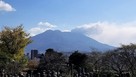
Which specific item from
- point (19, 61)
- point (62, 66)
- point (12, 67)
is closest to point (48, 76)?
point (12, 67)

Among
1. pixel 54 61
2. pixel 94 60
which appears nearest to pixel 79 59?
pixel 94 60

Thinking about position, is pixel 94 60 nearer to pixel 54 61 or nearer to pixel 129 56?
pixel 54 61

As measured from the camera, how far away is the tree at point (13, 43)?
117 ft

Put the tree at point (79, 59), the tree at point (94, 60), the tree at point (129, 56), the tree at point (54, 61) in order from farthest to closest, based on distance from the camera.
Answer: the tree at point (54, 61)
the tree at point (79, 59)
the tree at point (94, 60)
the tree at point (129, 56)

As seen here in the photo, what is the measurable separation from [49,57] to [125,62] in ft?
54.6

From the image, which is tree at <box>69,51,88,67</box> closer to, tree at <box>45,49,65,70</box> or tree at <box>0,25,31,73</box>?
tree at <box>45,49,65,70</box>

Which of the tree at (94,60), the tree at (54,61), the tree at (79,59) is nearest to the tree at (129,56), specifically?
the tree at (94,60)

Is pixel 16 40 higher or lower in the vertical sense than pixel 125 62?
higher

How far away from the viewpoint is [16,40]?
1432 inches

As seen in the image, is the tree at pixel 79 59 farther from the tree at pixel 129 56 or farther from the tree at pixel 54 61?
the tree at pixel 129 56

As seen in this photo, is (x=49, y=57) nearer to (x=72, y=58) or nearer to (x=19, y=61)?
(x=72, y=58)

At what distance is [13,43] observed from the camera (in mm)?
36188

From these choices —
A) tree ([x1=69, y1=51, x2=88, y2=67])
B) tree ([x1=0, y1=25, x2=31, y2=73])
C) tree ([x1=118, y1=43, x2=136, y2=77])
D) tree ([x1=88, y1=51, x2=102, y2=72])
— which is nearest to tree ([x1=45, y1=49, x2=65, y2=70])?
tree ([x1=69, y1=51, x2=88, y2=67])

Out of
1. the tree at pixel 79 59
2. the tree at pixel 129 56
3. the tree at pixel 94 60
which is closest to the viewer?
the tree at pixel 129 56
